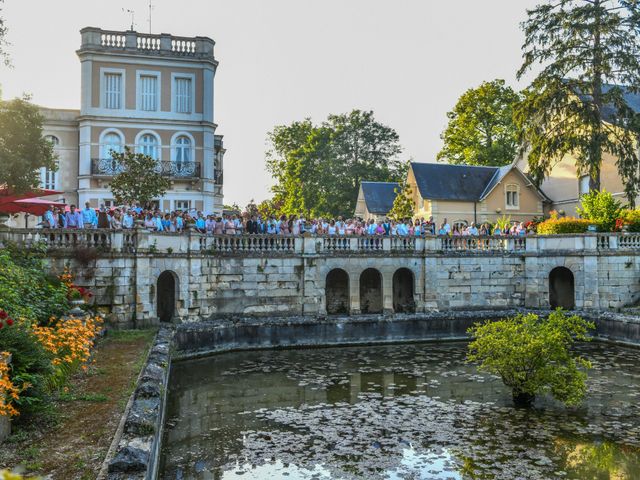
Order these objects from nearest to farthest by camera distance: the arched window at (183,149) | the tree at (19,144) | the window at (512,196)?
the tree at (19,144), the arched window at (183,149), the window at (512,196)

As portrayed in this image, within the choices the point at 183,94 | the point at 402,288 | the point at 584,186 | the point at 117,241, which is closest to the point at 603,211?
the point at 402,288

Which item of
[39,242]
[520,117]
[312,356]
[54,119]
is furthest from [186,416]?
[520,117]

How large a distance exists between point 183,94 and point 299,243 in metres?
11.9

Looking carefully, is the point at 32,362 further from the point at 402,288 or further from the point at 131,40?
the point at 131,40

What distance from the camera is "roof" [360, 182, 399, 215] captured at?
160 ft

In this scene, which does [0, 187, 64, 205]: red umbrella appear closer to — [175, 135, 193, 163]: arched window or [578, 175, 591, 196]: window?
[175, 135, 193, 163]: arched window

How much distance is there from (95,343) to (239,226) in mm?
8095

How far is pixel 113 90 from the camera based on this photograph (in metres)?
29.4

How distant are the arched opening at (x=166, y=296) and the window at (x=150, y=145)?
8.95 meters

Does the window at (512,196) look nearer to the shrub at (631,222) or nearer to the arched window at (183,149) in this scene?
the shrub at (631,222)

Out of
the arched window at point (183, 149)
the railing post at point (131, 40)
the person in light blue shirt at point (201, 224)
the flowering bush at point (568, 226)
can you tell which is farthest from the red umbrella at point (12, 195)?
the flowering bush at point (568, 226)

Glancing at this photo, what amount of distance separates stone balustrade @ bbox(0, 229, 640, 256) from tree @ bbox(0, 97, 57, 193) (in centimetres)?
297

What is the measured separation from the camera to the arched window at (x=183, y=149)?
2986 centimetres

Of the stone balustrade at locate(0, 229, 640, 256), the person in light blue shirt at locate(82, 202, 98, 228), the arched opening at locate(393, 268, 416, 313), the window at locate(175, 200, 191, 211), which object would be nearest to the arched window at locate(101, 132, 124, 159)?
the window at locate(175, 200, 191, 211)
